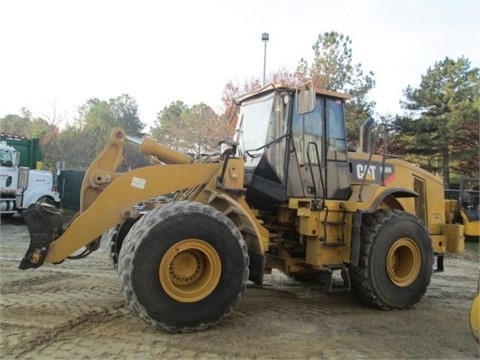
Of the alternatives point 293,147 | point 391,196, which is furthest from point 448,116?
point 293,147

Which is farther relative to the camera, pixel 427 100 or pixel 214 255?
pixel 427 100

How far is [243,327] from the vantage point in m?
4.89

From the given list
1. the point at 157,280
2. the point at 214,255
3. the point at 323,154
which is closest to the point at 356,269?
the point at 323,154

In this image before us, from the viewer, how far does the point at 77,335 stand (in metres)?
4.39

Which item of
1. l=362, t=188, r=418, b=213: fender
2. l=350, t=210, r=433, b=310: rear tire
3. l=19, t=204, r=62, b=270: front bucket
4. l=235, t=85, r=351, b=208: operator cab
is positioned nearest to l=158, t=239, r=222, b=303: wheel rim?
l=19, t=204, r=62, b=270: front bucket

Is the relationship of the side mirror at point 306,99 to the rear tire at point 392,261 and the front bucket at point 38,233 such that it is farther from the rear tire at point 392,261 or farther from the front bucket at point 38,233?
the front bucket at point 38,233

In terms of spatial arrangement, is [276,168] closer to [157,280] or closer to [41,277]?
[157,280]

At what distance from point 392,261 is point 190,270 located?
113 inches

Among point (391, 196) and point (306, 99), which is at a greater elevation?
point (306, 99)

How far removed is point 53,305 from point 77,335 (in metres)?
1.14

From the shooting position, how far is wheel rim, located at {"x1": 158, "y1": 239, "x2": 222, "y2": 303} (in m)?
4.56

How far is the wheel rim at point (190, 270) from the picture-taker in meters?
4.56

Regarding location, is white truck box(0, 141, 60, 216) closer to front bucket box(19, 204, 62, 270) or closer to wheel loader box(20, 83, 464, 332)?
wheel loader box(20, 83, 464, 332)

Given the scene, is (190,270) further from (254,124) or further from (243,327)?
(254,124)
